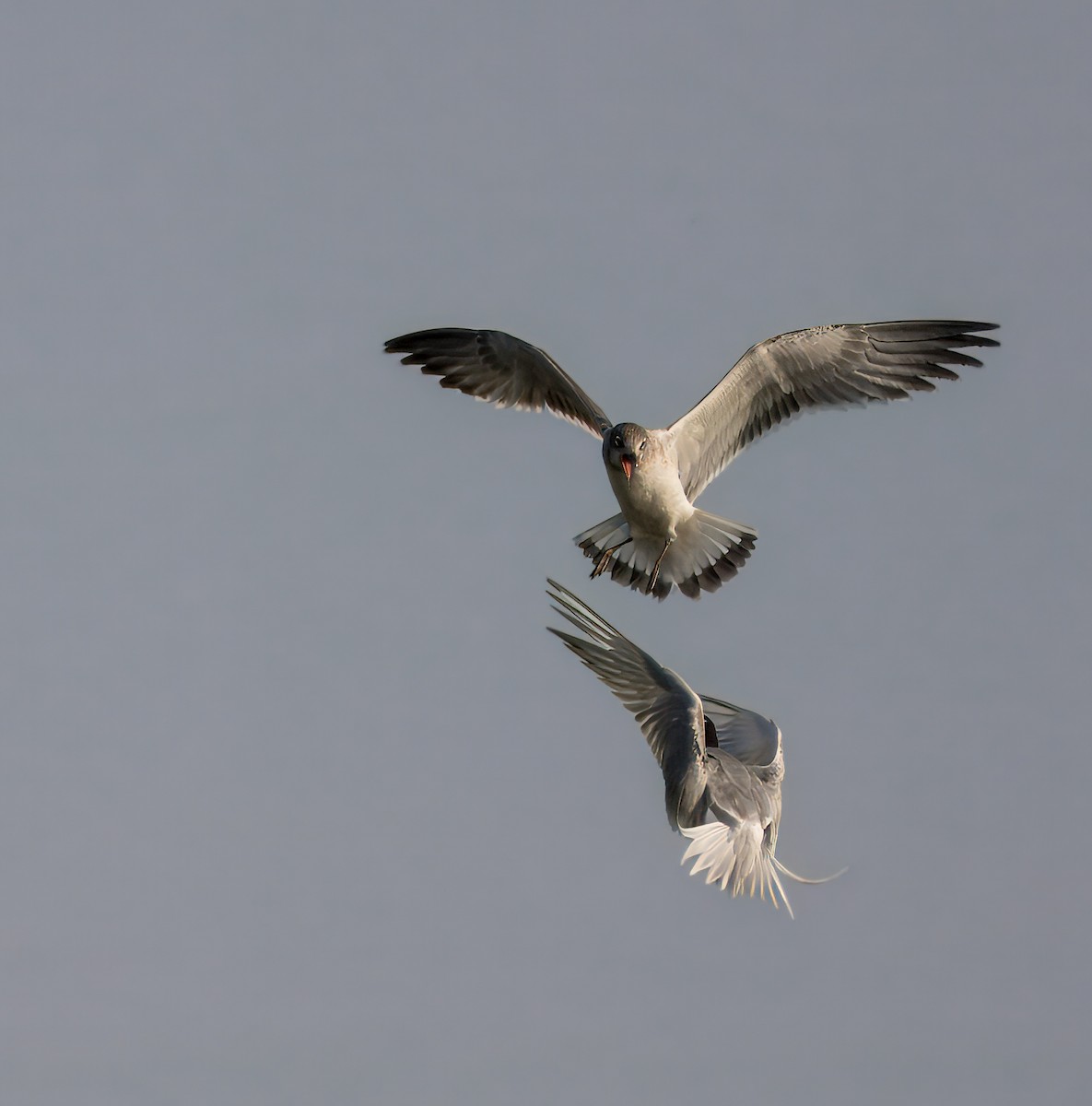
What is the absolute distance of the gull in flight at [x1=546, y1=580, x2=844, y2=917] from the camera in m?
8.91

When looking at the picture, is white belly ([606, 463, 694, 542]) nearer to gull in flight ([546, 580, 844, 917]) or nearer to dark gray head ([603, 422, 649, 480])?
dark gray head ([603, 422, 649, 480])

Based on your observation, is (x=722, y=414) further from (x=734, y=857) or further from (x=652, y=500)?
(x=734, y=857)

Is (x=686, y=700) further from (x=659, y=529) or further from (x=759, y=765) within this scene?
(x=659, y=529)

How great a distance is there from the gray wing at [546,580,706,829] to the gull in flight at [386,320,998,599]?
1676mm

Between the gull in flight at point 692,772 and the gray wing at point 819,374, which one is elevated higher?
the gray wing at point 819,374

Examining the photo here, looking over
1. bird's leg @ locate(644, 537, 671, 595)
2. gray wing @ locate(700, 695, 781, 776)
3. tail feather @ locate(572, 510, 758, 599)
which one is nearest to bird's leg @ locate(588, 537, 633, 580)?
tail feather @ locate(572, 510, 758, 599)

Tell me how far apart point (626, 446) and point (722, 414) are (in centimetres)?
A: 119

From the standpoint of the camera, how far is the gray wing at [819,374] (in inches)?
440

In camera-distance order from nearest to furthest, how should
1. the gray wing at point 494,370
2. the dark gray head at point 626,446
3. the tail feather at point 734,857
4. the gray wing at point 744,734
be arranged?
1. the tail feather at point 734,857
2. the gray wing at point 744,734
3. the dark gray head at point 626,446
4. the gray wing at point 494,370

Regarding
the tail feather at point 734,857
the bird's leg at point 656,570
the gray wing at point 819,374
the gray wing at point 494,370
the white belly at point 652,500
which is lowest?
the tail feather at point 734,857

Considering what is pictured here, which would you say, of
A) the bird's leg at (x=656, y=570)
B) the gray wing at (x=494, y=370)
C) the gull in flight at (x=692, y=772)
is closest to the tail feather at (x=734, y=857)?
the gull in flight at (x=692, y=772)

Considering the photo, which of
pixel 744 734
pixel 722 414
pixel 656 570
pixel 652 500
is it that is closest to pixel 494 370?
pixel 722 414

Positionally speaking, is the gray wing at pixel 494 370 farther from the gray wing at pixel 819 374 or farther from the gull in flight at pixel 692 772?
the gull in flight at pixel 692 772

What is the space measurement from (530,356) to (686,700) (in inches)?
138
